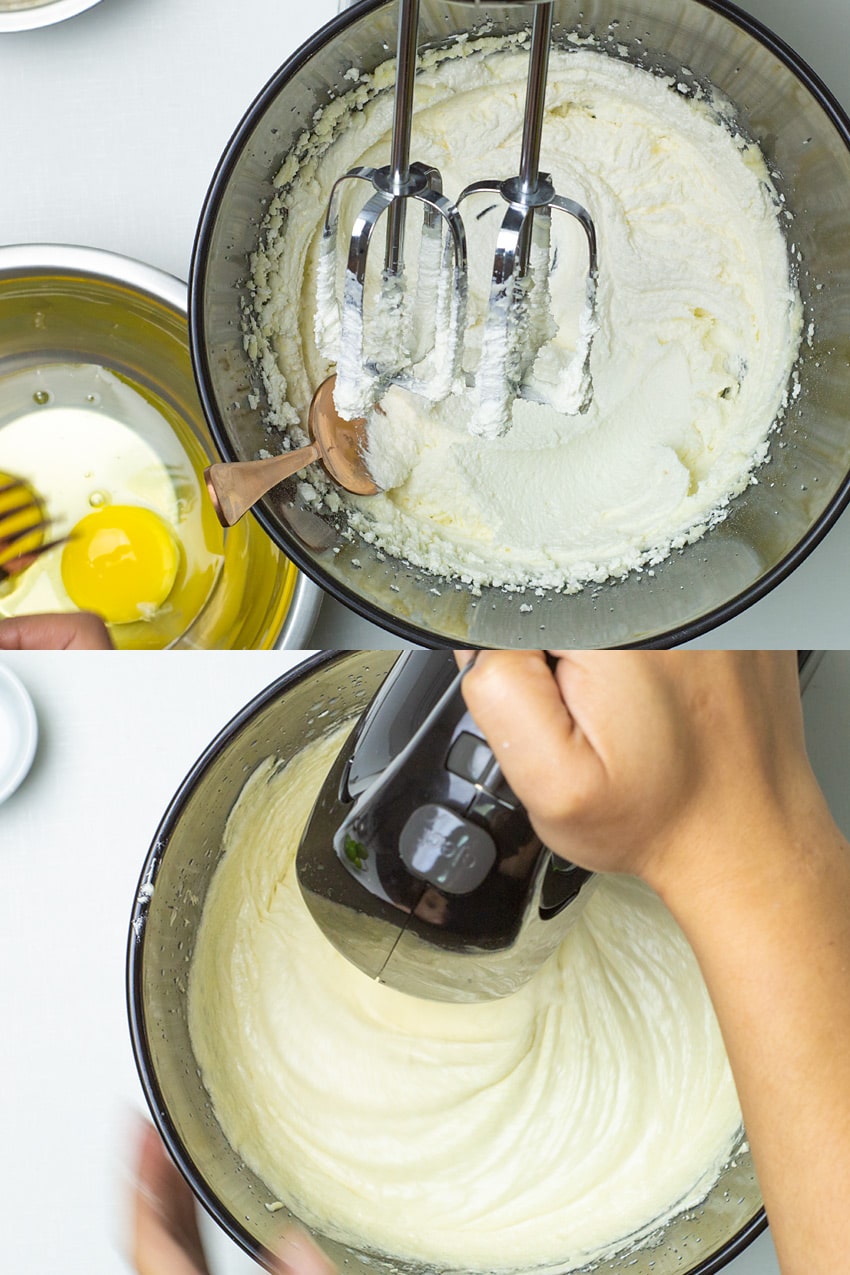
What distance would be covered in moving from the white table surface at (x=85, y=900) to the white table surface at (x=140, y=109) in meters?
0.09

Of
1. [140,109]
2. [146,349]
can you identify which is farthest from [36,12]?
[146,349]

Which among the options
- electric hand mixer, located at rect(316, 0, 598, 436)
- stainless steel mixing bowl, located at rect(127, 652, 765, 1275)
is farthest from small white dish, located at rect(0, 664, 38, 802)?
electric hand mixer, located at rect(316, 0, 598, 436)

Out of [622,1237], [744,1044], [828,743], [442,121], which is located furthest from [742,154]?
[622,1237]

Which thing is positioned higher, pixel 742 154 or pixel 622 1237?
pixel 742 154

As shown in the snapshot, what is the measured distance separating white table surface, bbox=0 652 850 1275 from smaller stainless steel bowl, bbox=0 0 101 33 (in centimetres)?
34

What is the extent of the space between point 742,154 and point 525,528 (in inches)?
8.3

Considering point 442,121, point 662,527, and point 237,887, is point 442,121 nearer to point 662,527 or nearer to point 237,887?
point 662,527

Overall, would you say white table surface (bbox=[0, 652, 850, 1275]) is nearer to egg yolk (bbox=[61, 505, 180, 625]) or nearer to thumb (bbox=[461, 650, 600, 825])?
egg yolk (bbox=[61, 505, 180, 625])

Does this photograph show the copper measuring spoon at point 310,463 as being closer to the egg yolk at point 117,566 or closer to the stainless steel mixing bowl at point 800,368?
the stainless steel mixing bowl at point 800,368

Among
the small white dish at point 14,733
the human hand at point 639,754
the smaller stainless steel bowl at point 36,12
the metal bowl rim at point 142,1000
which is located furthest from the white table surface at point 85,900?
the smaller stainless steel bowl at point 36,12

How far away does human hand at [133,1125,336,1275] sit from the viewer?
45 centimetres

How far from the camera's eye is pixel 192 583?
0.60m

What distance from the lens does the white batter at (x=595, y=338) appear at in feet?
1.66

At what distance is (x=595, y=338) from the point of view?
1.72 ft
